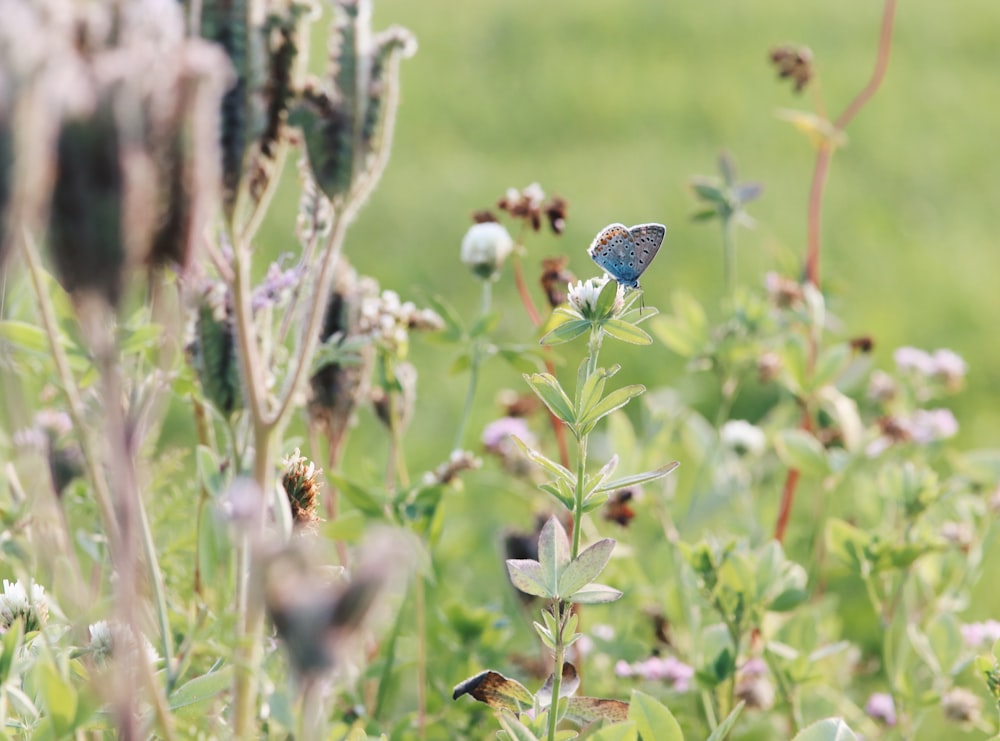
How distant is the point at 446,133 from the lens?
449 cm

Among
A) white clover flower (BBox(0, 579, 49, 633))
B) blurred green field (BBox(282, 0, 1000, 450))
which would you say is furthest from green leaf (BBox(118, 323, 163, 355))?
blurred green field (BBox(282, 0, 1000, 450))

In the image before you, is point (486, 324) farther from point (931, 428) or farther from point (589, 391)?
point (931, 428)

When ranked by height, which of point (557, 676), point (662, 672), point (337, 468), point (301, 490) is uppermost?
point (301, 490)

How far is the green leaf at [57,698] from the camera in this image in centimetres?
69

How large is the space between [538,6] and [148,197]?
17.4ft

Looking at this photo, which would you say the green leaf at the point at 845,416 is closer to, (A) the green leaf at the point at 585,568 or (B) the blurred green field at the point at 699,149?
(A) the green leaf at the point at 585,568

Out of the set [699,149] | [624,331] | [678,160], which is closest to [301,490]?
[624,331]

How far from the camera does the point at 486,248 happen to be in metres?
1.37

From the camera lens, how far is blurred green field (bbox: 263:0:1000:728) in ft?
10.3

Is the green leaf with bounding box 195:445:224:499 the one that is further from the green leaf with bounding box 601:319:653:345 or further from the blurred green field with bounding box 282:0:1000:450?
the blurred green field with bounding box 282:0:1000:450

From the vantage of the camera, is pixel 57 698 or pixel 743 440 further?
pixel 743 440

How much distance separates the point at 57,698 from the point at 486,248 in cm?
78

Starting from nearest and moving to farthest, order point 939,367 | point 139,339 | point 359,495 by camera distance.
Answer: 1. point 139,339
2. point 359,495
3. point 939,367

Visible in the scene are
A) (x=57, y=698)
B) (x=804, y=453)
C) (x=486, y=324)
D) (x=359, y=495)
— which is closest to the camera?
(x=57, y=698)
